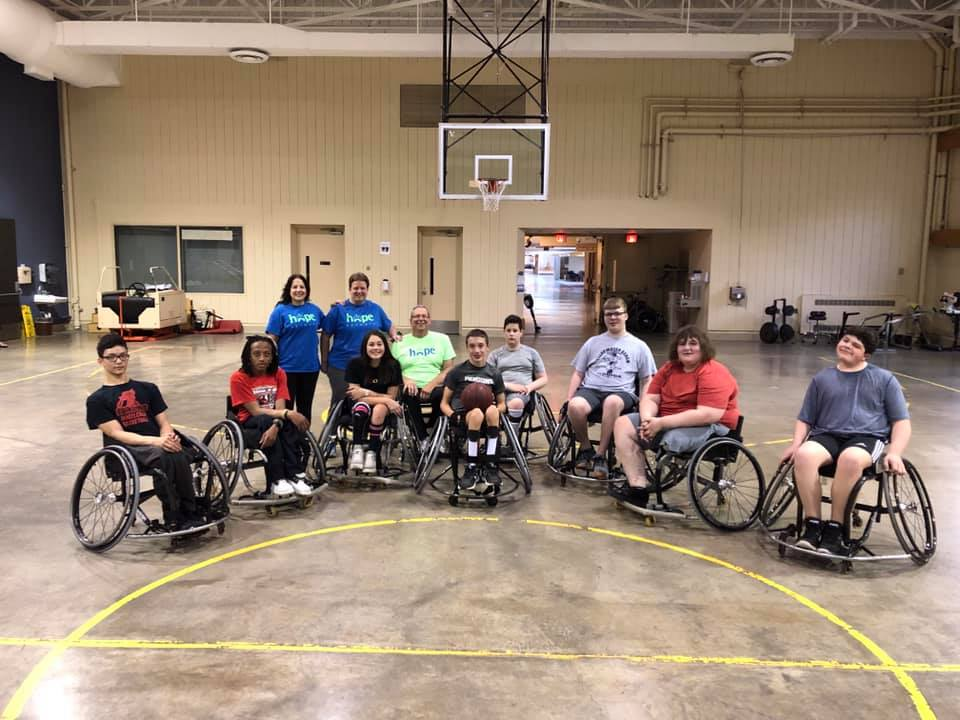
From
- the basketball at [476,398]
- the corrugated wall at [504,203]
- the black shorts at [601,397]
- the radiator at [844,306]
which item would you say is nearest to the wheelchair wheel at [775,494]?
the black shorts at [601,397]

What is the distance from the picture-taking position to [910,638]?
8.64ft

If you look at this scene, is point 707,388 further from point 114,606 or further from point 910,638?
point 114,606

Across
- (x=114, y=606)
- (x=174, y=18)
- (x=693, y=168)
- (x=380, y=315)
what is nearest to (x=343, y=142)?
(x=174, y=18)

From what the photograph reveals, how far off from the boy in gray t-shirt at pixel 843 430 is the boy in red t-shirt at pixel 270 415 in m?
2.52

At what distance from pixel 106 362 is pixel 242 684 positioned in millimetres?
1765

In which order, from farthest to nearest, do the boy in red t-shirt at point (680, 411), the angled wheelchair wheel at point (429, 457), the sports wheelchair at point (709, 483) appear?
1. the angled wheelchair wheel at point (429, 457)
2. the boy in red t-shirt at point (680, 411)
3. the sports wheelchair at point (709, 483)

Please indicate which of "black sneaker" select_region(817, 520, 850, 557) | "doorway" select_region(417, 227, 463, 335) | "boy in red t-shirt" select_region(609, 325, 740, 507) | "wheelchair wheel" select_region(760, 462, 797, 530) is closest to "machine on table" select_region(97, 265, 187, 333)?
"doorway" select_region(417, 227, 463, 335)

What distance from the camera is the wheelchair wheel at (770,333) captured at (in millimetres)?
12250

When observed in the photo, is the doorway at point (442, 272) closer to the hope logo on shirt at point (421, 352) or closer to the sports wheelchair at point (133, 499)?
the hope logo on shirt at point (421, 352)

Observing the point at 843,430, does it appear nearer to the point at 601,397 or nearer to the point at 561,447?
the point at 601,397

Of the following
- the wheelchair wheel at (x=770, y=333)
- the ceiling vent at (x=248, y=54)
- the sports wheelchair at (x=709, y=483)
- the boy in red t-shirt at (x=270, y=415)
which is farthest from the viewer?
the wheelchair wheel at (x=770, y=333)

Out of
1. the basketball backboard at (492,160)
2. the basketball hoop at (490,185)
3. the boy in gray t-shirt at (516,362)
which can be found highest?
the basketball backboard at (492,160)

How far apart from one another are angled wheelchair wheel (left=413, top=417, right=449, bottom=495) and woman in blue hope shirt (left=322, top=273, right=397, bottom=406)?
99cm

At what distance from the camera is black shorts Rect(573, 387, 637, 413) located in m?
4.26
